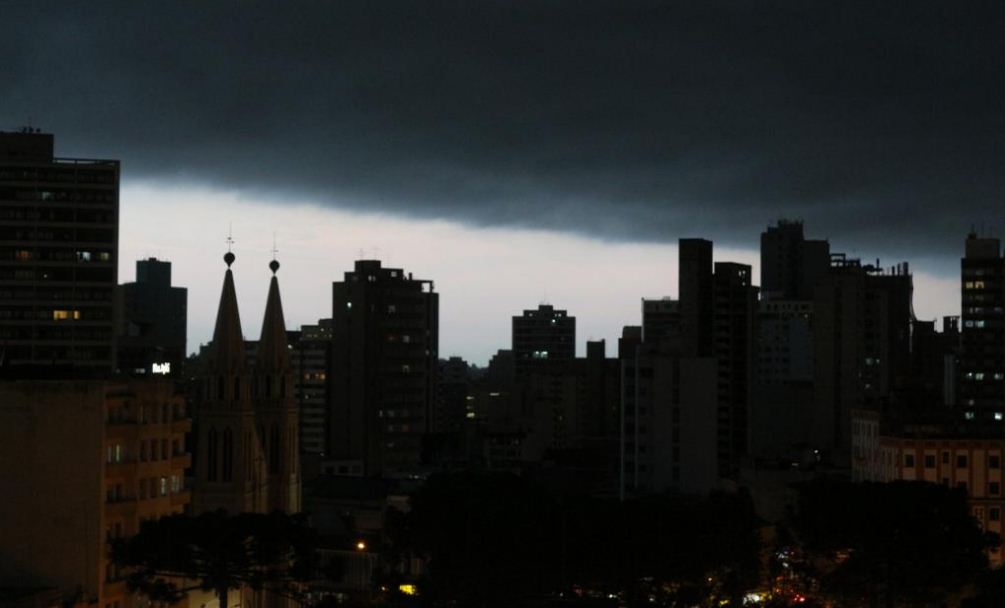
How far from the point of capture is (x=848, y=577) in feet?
263

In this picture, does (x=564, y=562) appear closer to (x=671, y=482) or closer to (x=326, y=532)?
(x=326, y=532)

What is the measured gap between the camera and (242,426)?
336 feet

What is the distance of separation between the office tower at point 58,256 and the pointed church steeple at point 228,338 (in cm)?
4265

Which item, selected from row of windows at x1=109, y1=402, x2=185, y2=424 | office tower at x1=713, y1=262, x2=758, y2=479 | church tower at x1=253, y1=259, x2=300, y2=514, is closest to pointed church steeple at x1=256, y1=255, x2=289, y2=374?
church tower at x1=253, y1=259, x2=300, y2=514

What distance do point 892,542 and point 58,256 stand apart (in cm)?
8870

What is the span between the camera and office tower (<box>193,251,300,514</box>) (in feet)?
330

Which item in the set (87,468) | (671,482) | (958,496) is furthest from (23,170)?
(958,496)

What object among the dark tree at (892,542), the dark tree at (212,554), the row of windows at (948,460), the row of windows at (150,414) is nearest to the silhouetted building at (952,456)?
the row of windows at (948,460)

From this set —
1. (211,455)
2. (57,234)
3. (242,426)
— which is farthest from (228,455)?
(57,234)

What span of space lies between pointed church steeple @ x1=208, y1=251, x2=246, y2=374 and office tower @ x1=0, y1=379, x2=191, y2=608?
2989 cm

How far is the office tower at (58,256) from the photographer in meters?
145

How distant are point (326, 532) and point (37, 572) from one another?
4383cm

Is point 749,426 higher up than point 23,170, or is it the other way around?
point 23,170

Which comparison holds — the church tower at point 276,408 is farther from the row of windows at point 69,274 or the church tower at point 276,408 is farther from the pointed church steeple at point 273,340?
the row of windows at point 69,274
